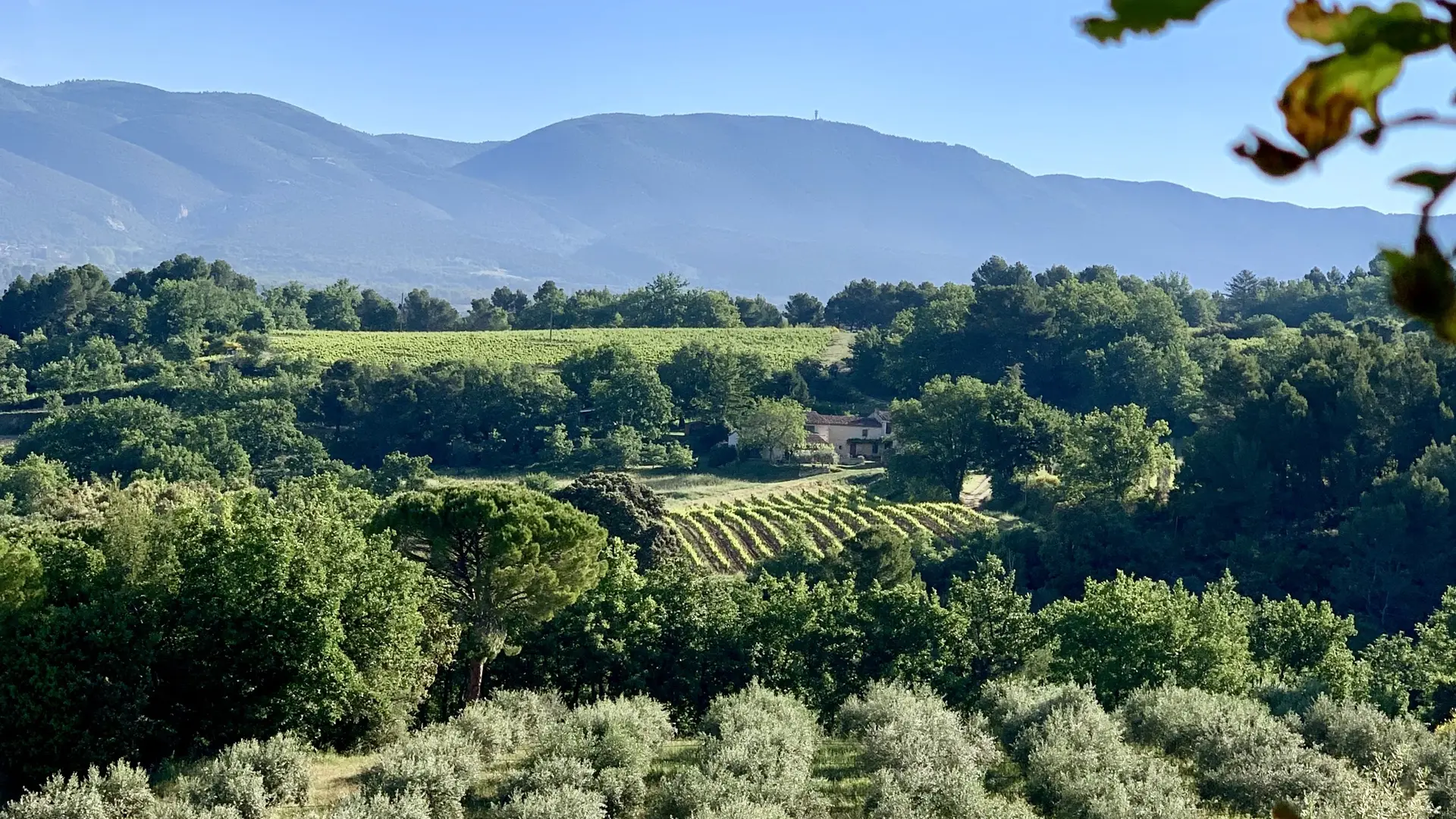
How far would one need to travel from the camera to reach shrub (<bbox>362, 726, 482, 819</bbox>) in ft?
46.0

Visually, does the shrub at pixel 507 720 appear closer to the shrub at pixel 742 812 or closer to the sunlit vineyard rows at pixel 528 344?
the shrub at pixel 742 812

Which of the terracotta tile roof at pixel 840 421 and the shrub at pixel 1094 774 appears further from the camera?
the terracotta tile roof at pixel 840 421

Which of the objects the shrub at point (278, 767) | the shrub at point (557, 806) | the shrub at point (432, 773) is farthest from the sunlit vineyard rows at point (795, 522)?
the shrub at point (557, 806)

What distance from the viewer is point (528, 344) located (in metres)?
80.6

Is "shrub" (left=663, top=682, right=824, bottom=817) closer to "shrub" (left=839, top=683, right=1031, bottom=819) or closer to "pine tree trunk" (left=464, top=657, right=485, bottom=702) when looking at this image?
"shrub" (left=839, top=683, right=1031, bottom=819)

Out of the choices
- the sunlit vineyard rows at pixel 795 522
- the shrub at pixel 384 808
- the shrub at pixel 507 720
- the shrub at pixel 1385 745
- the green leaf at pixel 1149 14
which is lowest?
the sunlit vineyard rows at pixel 795 522

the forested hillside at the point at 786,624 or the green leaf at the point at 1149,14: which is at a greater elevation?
the green leaf at the point at 1149,14

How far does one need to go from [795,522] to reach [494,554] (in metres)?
23.5

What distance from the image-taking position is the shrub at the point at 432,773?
46.0 feet

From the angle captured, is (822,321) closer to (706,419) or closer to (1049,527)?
(706,419)

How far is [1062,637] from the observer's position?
884 inches

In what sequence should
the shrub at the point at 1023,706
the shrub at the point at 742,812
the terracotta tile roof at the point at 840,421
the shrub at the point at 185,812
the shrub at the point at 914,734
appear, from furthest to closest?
1. the terracotta tile roof at the point at 840,421
2. the shrub at the point at 1023,706
3. the shrub at the point at 914,734
4. the shrub at the point at 185,812
5. the shrub at the point at 742,812

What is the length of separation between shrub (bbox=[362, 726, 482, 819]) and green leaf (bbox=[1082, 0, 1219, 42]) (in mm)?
14225

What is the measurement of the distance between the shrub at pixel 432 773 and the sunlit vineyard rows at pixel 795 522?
2174cm
